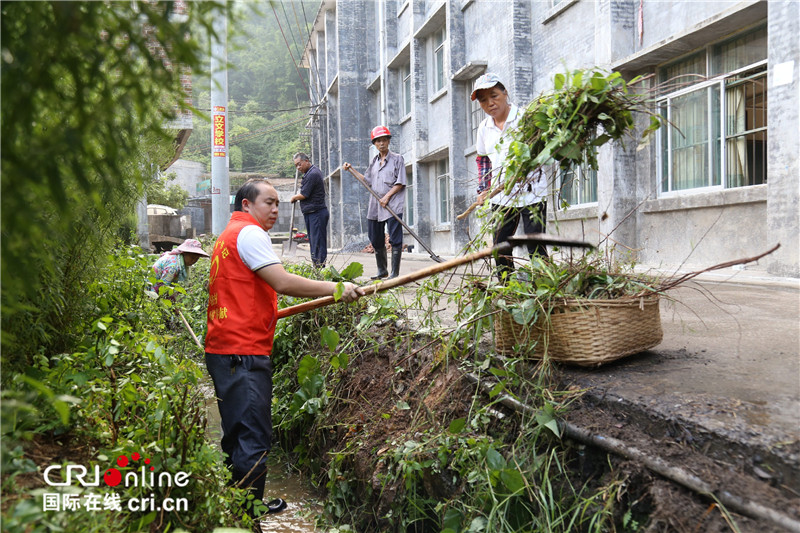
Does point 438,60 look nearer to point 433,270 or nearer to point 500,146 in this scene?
point 500,146

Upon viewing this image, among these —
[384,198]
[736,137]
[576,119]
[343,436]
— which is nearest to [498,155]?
[576,119]

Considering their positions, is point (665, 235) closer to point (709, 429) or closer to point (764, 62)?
point (764, 62)

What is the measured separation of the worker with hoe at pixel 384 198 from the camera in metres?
7.27

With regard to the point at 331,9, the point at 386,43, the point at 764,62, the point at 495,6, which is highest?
the point at 331,9

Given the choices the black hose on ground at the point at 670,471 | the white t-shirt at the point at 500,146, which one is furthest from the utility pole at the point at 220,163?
the black hose on ground at the point at 670,471

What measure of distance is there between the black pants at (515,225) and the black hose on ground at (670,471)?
0.76 m

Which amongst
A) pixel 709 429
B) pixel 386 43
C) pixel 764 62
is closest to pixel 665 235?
pixel 764 62

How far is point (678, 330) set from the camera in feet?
12.4

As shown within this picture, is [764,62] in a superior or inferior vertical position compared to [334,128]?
inferior

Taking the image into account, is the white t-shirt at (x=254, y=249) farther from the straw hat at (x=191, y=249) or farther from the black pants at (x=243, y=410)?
the straw hat at (x=191, y=249)

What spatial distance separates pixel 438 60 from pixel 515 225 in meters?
13.0

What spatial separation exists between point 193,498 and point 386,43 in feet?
61.3

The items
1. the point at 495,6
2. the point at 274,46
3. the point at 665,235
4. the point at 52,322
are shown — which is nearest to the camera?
the point at 52,322

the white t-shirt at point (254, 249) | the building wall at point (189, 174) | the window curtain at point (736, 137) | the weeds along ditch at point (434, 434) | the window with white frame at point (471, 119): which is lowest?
the weeds along ditch at point (434, 434)
